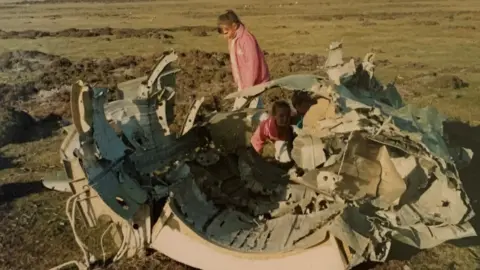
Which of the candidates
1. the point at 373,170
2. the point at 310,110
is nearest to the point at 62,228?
the point at 310,110

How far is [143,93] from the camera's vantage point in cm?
721

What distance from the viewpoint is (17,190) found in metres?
9.59

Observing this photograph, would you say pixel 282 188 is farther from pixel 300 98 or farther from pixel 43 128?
pixel 43 128

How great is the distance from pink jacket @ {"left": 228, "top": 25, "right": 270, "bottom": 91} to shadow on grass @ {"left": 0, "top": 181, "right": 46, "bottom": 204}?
361cm

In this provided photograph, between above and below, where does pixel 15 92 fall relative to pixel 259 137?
below

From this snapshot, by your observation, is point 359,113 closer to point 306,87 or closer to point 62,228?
point 306,87

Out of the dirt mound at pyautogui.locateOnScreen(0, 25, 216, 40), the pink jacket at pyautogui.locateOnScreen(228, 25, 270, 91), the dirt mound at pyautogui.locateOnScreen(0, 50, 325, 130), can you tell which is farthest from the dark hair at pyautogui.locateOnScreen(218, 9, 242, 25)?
the dirt mound at pyautogui.locateOnScreen(0, 25, 216, 40)

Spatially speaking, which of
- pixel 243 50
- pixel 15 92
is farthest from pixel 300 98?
pixel 15 92

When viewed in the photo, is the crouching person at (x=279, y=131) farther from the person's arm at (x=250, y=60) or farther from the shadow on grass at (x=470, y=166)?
the shadow on grass at (x=470, y=166)

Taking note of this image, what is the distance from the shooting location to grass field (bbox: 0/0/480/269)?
25.3 ft

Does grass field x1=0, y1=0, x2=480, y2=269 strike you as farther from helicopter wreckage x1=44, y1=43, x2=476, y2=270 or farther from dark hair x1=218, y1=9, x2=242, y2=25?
dark hair x1=218, y1=9, x2=242, y2=25

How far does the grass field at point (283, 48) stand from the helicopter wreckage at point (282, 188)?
0.78 metres

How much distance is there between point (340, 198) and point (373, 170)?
52 cm

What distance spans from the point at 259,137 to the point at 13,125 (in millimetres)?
7242
